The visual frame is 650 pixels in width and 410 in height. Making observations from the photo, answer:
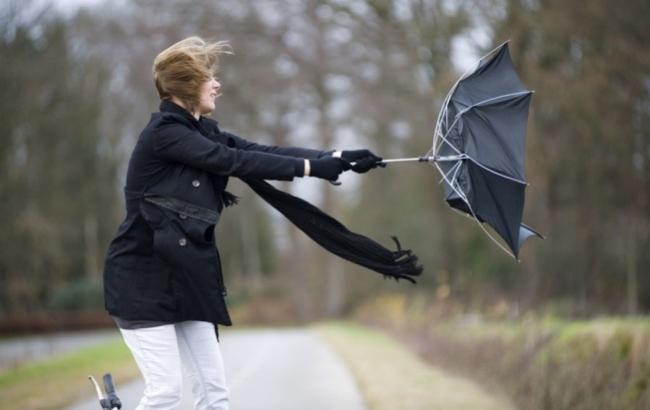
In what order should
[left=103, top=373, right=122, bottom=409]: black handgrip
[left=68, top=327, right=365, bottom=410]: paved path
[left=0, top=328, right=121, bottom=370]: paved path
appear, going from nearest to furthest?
[left=103, top=373, right=122, bottom=409]: black handgrip < [left=68, top=327, right=365, bottom=410]: paved path < [left=0, top=328, right=121, bottom=370]: paved path

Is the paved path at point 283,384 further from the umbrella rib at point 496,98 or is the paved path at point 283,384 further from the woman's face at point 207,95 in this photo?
the woman's face at point 207,95

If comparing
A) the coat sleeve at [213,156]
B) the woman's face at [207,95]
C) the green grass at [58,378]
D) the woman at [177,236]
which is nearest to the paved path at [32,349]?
the green grass at [58,378]

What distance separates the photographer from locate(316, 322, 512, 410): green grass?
9148mm

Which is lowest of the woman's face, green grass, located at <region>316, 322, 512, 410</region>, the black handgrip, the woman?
green grass, located at <region>316, 322, 512, 410</region>

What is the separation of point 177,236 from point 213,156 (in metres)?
0.42

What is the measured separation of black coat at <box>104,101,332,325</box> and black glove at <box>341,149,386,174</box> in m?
0.40

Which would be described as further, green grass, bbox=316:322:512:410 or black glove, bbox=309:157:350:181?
green grass, bbox=316:322:512:410

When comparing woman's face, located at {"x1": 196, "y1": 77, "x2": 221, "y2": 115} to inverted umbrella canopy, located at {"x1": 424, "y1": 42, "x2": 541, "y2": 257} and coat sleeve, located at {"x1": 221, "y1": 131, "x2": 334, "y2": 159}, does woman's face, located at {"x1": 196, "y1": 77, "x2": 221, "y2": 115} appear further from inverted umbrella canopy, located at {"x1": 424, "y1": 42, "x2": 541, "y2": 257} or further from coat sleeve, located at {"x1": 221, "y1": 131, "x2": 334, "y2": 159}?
inverted umbrella canopy, located at {"x1": 424, "y1": 42, "x2": 541, "y2": 257}

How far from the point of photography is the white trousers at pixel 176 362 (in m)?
4.48

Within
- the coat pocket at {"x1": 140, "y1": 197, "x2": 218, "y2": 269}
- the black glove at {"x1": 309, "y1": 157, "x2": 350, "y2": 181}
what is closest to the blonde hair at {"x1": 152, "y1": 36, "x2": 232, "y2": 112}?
the coat pocket at {"x1": 140, "y1": 197, "x2": 218, "y2": 269}

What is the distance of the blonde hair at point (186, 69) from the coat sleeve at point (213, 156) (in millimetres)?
201

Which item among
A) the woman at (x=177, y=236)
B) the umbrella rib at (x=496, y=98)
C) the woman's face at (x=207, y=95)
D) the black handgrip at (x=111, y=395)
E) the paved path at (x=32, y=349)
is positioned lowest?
the paved path at (x=32, y=349)

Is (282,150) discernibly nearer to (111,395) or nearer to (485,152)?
(485,152)

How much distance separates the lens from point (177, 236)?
441cm
